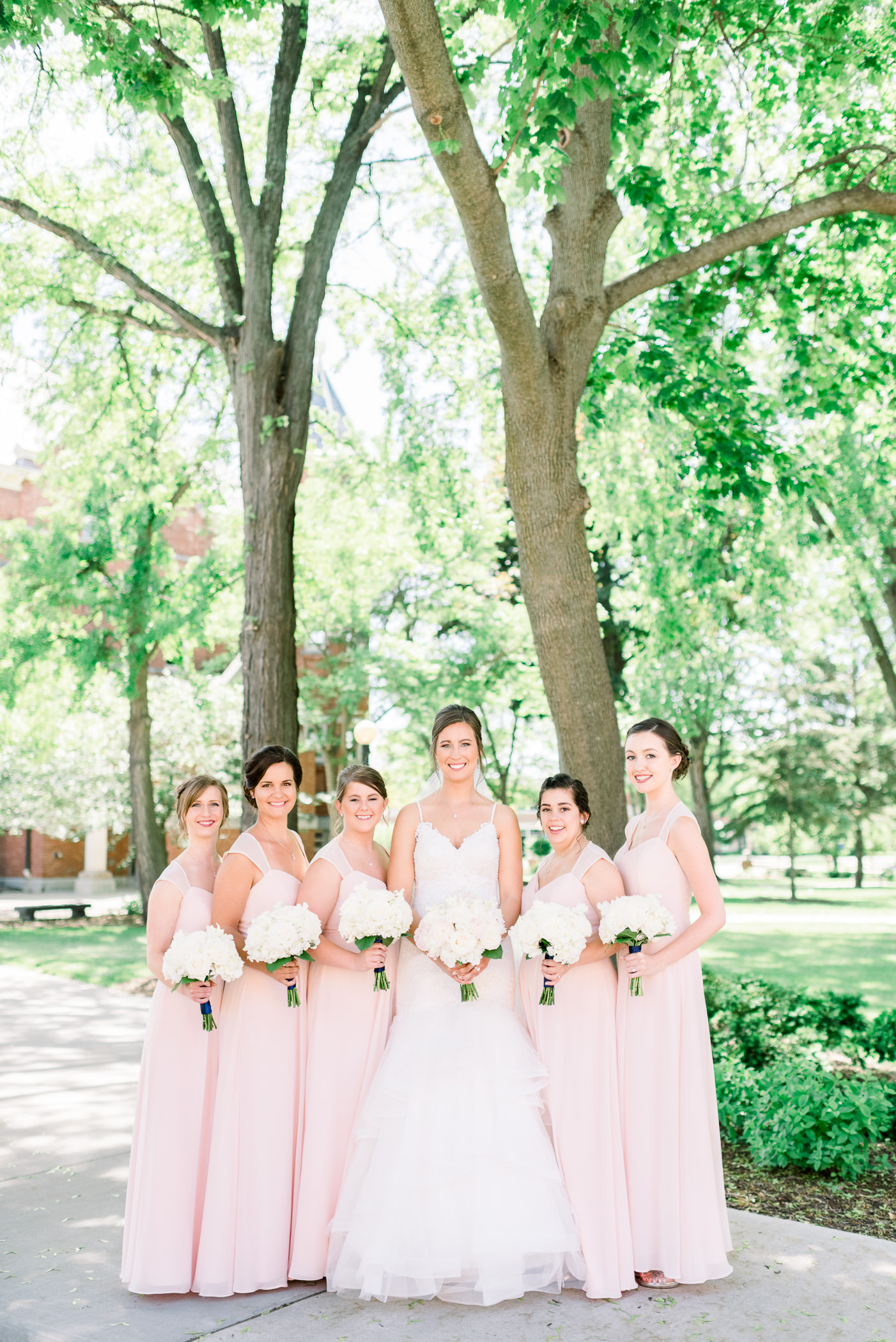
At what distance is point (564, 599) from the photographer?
23.9 feet

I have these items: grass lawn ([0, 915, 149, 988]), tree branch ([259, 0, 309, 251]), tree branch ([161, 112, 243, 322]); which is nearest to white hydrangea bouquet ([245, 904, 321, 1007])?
tree branch ([161, 112, 243, 322])

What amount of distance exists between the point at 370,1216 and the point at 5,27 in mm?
6914

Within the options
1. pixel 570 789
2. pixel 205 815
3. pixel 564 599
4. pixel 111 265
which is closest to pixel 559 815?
pixel 570 789

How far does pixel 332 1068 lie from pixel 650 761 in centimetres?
203

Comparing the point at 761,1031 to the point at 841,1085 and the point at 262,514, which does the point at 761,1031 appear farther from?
the point at 262,514

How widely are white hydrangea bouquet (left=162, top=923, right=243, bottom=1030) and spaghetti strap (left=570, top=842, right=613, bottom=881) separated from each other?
157 cm

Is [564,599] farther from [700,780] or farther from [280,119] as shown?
[700,780]

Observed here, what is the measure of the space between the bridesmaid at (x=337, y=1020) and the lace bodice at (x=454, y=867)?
220mm

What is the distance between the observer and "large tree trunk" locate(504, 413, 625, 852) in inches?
287

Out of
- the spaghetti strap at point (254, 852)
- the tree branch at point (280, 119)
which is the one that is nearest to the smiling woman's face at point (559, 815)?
the spaghetti strap at point (254, 852)

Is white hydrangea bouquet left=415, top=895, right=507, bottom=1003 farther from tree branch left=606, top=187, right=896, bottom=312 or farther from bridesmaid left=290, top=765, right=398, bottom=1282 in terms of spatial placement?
tree branch left=606, top=187, right=896, bottom=312

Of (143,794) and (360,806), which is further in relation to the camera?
(143,794)

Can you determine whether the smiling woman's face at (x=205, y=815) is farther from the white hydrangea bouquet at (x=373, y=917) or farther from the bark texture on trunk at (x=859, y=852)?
the bark texture on trunk at (x=859, y=852)

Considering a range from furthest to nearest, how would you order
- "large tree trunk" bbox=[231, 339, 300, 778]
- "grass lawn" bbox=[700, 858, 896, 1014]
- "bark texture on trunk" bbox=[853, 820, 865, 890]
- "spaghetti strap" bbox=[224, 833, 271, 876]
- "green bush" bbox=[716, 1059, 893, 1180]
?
"bark texture on trunk" bbox=[853, 820, 865, 890] → "grass lawn" bbox=[700, 858, 896, 1014] → "large tree trunk" bbox=[231, 339, 300, 778] → "green bush" bbox=[716, 1059, 893, 1180] → "spaghetti strap" bbox=[224, 833, 271, 876]
